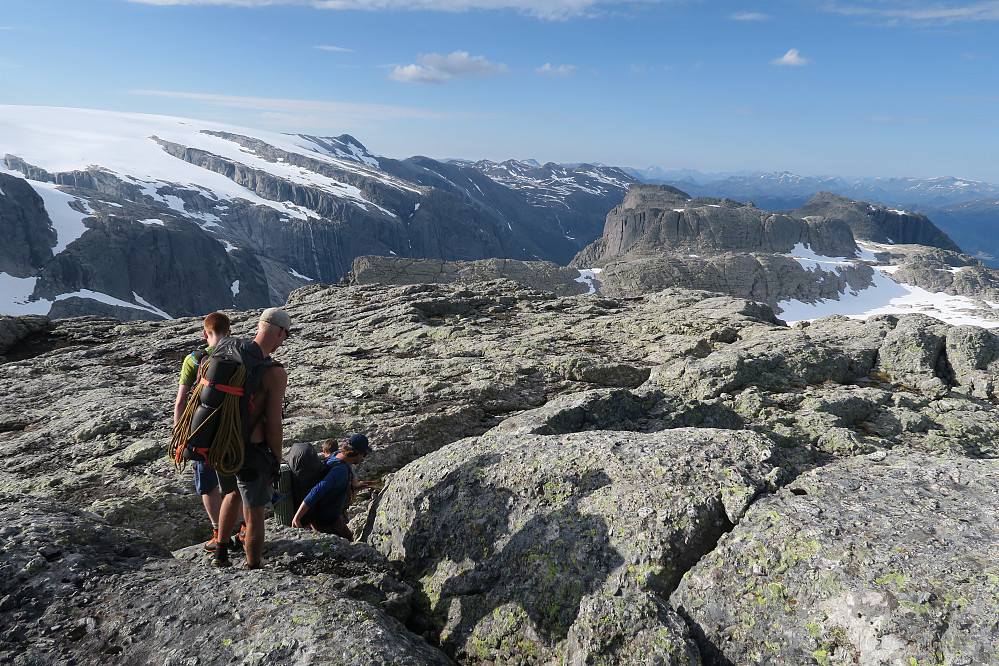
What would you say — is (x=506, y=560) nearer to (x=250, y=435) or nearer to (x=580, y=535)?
(x=580, y=535)

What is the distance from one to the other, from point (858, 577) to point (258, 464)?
30.1 feet

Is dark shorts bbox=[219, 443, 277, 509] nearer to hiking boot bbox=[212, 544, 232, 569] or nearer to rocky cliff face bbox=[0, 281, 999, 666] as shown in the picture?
hiking boot bbox=[212, 544, 232, 569]

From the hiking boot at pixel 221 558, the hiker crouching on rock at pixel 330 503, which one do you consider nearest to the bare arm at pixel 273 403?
the hiking boot at pixel 221 558

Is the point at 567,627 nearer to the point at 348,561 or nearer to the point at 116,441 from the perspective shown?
the point at 348,561

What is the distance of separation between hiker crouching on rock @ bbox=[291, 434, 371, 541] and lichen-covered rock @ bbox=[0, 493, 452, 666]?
1611 millimetres

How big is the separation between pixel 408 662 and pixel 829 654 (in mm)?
5334

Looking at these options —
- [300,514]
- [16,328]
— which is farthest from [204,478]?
[16,328]

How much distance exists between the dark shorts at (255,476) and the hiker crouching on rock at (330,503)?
188 centimetres

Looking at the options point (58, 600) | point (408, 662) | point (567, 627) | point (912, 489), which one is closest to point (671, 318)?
point (912, 489)

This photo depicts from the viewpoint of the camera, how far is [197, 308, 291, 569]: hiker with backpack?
802cm

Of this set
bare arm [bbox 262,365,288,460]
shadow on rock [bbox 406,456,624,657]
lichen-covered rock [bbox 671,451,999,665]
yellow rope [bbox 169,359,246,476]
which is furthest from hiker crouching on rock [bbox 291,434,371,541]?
lichen-covered rock [bbox 671,451,999,665]

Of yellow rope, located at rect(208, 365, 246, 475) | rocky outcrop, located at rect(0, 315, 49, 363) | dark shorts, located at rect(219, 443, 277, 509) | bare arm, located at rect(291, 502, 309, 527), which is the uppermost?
yellow rope, located at rect(208, 365, 246, 475)

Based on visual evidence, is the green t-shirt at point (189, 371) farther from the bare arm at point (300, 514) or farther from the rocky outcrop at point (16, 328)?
the rocky outcrop at point (16, 328)

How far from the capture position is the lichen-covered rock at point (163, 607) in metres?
6.28
